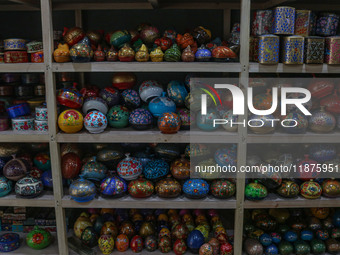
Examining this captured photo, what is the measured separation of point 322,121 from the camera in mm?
2135

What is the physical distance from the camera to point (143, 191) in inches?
86.1

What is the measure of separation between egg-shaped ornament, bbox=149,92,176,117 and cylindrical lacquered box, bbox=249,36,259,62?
1.88 ft

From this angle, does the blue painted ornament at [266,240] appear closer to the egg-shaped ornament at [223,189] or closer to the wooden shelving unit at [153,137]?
the wooden shelving unit at [153,137]

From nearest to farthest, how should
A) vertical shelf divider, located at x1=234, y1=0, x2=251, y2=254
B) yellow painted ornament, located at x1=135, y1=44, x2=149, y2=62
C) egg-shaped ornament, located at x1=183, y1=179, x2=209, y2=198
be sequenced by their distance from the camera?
vertical shelf divider, located at x1=234, y1=0, x2=251, y2=254 < yellow painted ornament, located at x1=135, y1=44, x2=149, y2=62 < egg-shaped ornament, located at x1=183, y1=179, x2=209, y2=198

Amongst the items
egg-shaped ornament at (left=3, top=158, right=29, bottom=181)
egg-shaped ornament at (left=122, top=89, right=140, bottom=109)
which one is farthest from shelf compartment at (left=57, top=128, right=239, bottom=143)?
egg-shaped ornament at (left=3, top=158, right=29, bottom=181)

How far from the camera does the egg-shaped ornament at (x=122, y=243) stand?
87.9 inches

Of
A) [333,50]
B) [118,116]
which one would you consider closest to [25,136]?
[118,116]

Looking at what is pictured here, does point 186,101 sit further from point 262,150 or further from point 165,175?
point 262,150

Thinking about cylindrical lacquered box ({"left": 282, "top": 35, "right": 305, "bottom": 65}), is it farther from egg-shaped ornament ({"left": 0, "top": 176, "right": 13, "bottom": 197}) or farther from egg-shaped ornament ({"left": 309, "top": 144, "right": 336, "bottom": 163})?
egg-shaped ornament ({"left": 0, "top": 176, "right": 13, "bottom": 197})

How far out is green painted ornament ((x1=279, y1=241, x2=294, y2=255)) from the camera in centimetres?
223

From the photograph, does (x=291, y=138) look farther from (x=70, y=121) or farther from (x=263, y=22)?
(x=70, y=121)

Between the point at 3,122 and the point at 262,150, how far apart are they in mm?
1793

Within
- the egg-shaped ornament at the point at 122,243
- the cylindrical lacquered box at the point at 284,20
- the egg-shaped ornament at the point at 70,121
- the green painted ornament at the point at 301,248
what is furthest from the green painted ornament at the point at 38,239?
the cylindrical lacquered box at the point at 284,20

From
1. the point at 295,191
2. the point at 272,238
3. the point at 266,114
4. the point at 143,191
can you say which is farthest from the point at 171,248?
the point at 266,114
